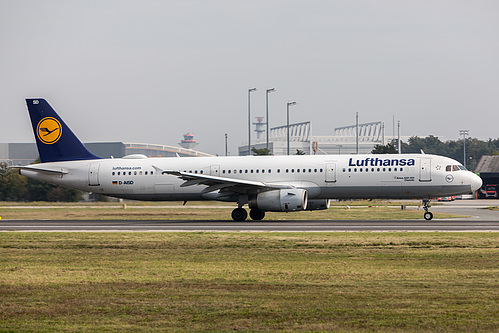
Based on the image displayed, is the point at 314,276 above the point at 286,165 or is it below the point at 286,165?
below

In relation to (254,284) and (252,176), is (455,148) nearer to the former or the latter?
(252,176)

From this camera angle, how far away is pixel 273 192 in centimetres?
3566

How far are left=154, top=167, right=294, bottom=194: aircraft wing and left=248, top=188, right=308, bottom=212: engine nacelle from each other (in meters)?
0.78

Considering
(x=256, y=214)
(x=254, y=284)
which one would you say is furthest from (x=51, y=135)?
(x=254, y=284)

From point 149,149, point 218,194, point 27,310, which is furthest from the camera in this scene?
point 149,149

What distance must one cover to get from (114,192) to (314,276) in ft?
89.8

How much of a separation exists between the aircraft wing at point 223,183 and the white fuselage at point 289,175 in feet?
1.15

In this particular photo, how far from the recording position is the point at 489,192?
294 feet

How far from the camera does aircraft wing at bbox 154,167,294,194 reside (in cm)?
3588

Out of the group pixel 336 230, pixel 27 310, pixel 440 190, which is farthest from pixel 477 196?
pixel 27 310

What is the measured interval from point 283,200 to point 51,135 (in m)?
16.2

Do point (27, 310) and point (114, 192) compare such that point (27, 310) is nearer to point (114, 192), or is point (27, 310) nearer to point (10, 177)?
point (114, 192)

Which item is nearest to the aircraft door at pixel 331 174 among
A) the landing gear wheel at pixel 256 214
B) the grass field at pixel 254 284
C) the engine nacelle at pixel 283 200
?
the engine nacelle at pixel 283 200

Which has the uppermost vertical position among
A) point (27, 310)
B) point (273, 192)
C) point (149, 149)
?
point (149, 149)
